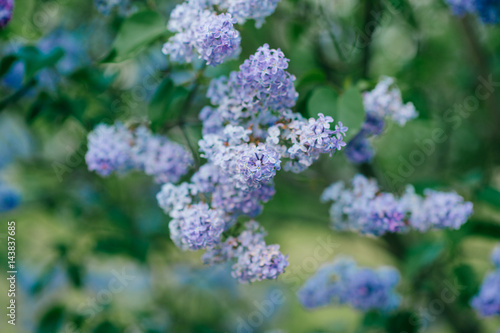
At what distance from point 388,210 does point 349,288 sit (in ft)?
1.74

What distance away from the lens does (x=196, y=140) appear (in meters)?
Result: 1.98

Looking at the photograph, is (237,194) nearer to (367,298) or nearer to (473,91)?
(367,298)

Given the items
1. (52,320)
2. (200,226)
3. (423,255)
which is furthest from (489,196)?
(52,320)

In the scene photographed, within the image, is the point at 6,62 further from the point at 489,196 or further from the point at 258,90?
the point at 489,196

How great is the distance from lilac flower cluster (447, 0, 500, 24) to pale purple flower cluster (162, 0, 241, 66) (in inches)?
35.1

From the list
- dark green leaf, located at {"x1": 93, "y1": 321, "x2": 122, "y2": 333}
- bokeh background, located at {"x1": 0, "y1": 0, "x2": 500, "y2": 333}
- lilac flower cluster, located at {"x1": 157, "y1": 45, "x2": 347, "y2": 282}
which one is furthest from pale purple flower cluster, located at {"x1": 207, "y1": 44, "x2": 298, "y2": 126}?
dark green leaf, located at {"x1": 93, "y1": 321, "x2": 122, "y2": 333}

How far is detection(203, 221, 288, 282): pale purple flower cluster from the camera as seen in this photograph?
118 centimetres

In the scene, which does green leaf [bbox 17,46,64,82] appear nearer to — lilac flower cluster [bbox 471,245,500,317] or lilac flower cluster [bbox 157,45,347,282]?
lilac flower cluster [bbox 157,45,347,282]

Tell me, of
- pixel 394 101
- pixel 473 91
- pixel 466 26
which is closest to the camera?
pixel 394 101

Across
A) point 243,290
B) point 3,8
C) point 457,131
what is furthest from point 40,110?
point 243,290

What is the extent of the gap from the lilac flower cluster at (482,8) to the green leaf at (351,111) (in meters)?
0.68

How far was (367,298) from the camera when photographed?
1.79m

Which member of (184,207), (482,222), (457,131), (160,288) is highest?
(184,207)

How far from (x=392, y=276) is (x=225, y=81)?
0.99 metres
